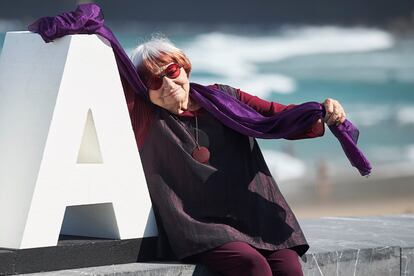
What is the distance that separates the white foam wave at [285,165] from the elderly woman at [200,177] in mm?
6696

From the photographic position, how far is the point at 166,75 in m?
2.95

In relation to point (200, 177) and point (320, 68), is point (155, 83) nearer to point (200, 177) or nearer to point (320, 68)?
point (200, 177)

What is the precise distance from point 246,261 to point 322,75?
25.4 ft

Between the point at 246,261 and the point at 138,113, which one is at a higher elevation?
the point at 138,113

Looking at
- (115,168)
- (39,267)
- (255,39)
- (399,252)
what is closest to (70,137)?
(115,168)

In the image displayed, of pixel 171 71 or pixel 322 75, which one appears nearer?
pixel 171 71

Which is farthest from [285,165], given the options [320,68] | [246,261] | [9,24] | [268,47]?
[246,261]

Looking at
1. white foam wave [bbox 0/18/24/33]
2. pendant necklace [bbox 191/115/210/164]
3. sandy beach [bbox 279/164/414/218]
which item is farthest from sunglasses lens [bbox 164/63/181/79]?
sandy beach [bbox 279/164/414/218]

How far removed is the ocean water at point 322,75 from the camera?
9914 mm

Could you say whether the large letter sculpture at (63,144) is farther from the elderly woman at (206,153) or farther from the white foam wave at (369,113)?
the white foam wave at (369,113)

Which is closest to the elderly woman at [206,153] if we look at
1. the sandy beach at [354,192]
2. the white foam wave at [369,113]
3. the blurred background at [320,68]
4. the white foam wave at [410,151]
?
the blurred background at [320,68]

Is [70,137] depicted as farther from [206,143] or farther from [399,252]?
[399,252]

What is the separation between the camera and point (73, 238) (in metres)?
2.97

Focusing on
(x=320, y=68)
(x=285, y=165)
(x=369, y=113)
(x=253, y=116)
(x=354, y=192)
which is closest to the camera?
(x=253, y=116)
